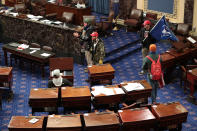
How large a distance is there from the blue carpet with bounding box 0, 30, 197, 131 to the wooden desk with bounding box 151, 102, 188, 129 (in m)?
1.14

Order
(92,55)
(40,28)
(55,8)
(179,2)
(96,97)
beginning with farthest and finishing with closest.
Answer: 1. (55,8)
2. (179,2)
3. (40,28)
4. (92,55)
5. (96,97)

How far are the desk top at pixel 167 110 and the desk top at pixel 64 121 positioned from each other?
155 cm

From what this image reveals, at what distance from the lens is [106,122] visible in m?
6.48

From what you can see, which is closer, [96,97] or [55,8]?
[96,97]

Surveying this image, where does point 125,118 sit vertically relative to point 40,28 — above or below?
below

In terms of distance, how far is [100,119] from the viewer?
6.60 m

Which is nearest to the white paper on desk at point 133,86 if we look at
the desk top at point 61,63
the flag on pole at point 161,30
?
the desk top at point 61,63

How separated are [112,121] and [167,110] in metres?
1.20

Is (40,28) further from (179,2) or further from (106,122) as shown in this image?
(106,122)

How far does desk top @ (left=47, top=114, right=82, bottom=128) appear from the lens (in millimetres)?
6398

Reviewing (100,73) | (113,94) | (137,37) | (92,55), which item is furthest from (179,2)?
(113,94)

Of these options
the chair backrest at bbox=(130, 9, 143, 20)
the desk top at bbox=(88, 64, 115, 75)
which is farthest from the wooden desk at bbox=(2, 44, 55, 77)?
the chair backrest at bbox=(130, 9, 143, 20)

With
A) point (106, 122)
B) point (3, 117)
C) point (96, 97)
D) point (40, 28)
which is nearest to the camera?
point (106, 122)

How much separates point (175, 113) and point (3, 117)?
13.6 feet
